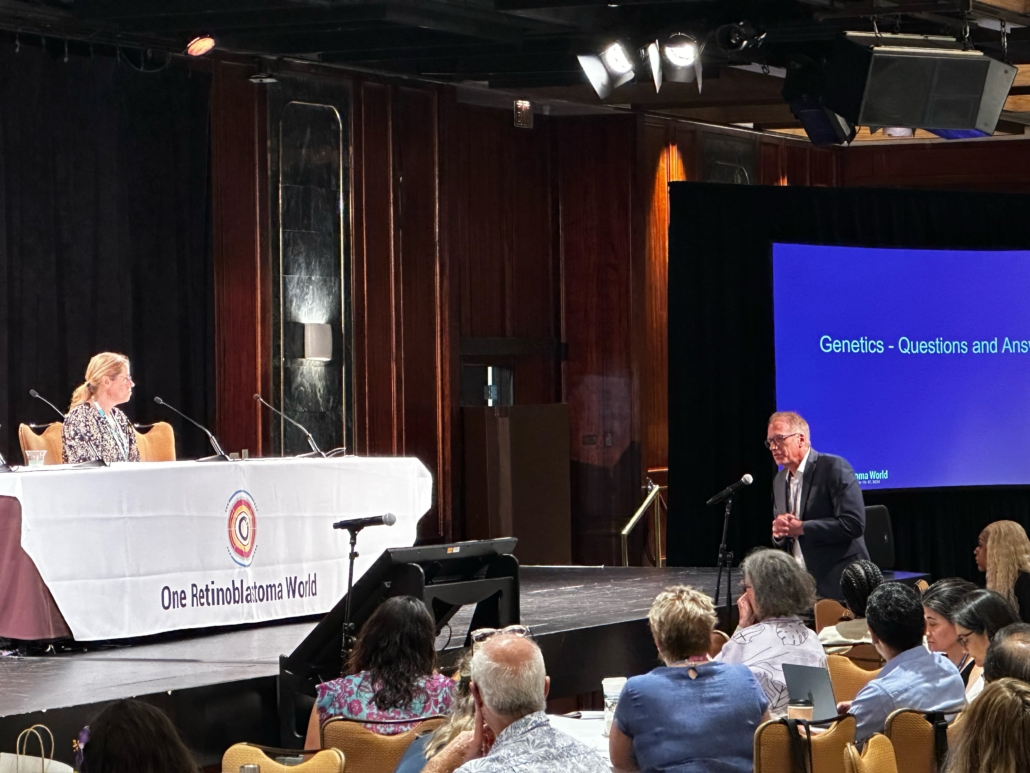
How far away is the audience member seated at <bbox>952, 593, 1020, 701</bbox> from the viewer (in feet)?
14.2

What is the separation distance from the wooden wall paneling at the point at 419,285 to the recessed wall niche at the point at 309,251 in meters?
0.50

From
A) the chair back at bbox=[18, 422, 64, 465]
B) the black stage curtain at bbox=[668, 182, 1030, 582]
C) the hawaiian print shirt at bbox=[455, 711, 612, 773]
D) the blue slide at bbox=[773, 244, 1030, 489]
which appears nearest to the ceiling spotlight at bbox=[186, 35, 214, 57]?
the chair back at bbox=[18, 422, 64, 465]

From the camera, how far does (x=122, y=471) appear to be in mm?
5883

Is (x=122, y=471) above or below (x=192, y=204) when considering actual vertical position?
below

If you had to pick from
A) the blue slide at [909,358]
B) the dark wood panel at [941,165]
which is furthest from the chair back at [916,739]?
the dark wood panel at [941,165]

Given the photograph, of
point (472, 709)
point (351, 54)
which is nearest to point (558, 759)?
point (472, 709)

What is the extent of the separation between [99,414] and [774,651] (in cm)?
336

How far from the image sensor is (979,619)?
435 centimetres

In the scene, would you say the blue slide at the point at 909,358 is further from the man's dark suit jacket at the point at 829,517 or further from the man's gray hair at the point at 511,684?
the man's gray hair at the point at 511,684

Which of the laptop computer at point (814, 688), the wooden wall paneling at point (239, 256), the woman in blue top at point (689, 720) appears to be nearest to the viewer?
the woman in blue top at point (689, 720)

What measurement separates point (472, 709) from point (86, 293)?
534cm

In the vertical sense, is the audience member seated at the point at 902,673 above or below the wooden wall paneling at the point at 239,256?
below

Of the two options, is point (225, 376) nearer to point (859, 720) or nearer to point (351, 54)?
point (351, 54)

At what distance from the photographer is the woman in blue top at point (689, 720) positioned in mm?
3662
